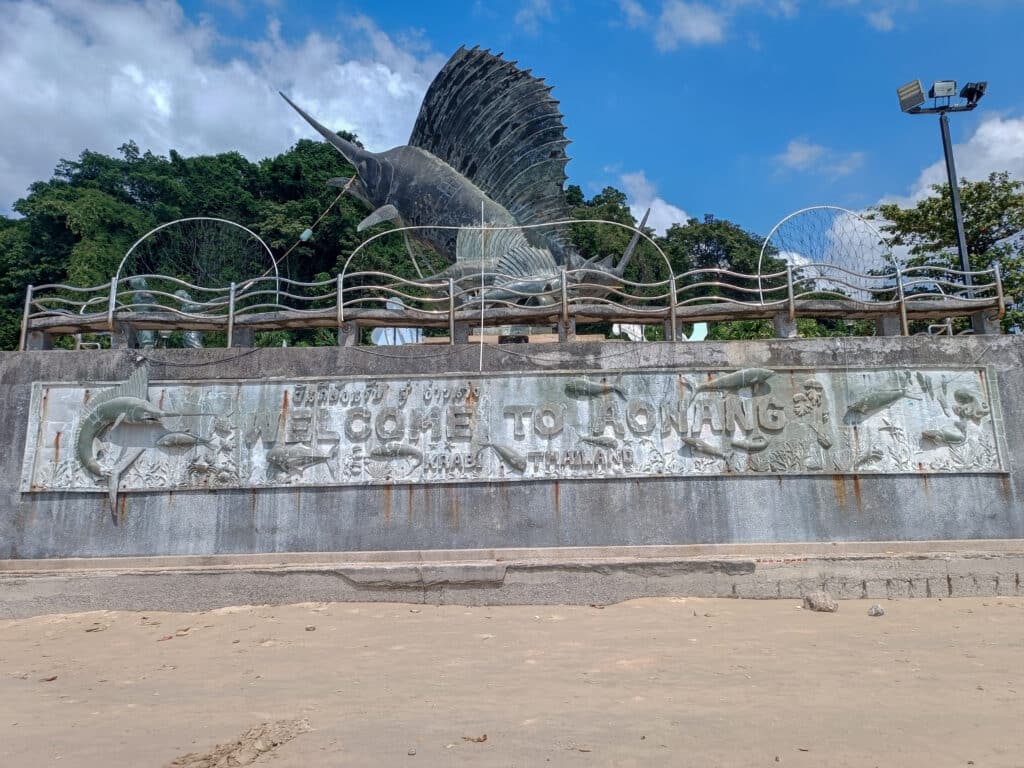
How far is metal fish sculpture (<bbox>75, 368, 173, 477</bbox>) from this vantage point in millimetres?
7641

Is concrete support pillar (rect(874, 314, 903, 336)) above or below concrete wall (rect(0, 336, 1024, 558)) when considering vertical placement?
above

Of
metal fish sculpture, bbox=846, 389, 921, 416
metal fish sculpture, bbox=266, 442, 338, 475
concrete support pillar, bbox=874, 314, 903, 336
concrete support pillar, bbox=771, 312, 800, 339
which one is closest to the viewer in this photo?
metal fish sculpture, bbox=266, 442, 338, 475

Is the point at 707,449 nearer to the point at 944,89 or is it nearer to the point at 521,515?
the point at 521,515

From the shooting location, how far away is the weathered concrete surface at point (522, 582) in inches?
280

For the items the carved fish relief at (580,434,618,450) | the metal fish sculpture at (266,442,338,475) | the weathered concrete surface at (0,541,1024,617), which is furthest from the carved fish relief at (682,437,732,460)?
the metal fish sculpture at (266,442,338,475)

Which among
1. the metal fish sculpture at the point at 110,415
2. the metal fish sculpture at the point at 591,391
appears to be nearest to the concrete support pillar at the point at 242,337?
the metal fish sculpture at the point at 110,415

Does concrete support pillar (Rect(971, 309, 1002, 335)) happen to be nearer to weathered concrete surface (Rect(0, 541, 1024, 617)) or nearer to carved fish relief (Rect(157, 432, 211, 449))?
weathered concrete surface (Rect(0, 541, 1024, 617))

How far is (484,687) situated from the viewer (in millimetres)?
4754

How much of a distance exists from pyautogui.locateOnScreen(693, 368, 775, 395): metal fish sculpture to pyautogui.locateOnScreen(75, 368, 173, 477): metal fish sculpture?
6.09m

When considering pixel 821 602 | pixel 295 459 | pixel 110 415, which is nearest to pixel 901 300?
pixel 821 602

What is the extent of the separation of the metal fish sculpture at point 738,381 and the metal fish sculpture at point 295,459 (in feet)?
13.9

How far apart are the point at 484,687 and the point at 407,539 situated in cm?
287

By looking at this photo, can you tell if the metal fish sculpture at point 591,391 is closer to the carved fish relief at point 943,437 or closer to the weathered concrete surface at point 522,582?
the weathered concrete surface at point 522,582

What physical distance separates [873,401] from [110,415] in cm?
852
